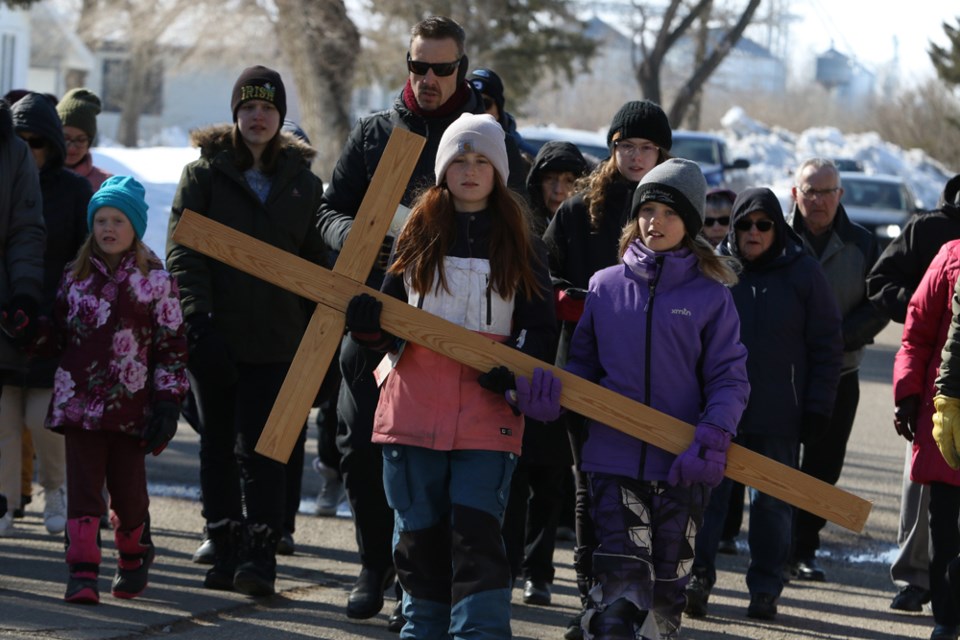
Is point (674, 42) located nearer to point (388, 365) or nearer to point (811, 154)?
point (811, 154)

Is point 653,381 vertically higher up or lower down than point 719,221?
lower down

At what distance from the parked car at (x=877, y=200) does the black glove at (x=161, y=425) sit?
22004 millimetres

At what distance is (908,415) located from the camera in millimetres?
6449

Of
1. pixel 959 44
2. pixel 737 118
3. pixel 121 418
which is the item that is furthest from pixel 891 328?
pixel 737 118

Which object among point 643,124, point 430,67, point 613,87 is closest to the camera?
point 430,67

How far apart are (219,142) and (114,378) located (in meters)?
1.17

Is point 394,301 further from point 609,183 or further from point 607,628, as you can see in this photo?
point 609,183

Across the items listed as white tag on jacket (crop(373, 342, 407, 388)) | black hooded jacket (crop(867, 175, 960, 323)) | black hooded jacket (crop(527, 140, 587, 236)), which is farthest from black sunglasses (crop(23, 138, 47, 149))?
black hooded jacket (crop(867, 175, 960, 323))

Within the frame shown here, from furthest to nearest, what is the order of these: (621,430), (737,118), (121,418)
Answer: (737,118)
(121,418)
(621,430)

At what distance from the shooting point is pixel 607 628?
5.07 m

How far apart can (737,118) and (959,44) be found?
10.5 metres

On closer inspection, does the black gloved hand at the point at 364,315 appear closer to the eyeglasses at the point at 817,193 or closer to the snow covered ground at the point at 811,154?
the eyeglasses at the point at 817,193

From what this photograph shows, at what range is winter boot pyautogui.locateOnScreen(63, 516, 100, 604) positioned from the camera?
611cm

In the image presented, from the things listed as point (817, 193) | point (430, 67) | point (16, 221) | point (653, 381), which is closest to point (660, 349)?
point (653, 381)
